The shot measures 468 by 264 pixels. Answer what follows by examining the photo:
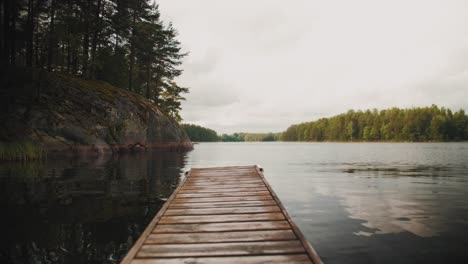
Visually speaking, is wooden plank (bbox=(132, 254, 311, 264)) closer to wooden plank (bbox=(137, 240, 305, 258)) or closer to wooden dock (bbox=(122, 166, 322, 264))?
wooden dock (bbox=(122, 166, 322, 264))

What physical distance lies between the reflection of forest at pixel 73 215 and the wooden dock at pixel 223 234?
0.92m

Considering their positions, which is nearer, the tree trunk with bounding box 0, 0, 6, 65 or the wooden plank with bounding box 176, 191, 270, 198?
the wooden plank with bounding box 176, 191, 270, 198

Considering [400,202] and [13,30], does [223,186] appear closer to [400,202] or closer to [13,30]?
[400,202]

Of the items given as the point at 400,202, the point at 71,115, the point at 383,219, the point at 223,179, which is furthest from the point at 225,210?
the point at 71,115

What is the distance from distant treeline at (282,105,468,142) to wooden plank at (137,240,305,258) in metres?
129

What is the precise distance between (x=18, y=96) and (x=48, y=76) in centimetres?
→ 335

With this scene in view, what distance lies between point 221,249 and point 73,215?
475cm

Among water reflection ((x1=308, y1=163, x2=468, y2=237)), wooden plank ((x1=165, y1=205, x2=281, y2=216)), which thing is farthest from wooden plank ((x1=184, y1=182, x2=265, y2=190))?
water reflection ((x1=308, y1=163, x2=468, y2=237))

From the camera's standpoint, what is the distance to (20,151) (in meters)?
17.5

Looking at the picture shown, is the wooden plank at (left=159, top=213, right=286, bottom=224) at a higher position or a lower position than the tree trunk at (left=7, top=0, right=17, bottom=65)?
lower

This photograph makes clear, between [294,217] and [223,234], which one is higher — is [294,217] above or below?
below

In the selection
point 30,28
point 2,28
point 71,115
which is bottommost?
point 71,115

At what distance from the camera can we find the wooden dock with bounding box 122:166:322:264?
350cm

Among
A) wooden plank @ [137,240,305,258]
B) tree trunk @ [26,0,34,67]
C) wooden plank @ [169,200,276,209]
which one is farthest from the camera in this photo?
tree trunk @ [26,0,34,67]
